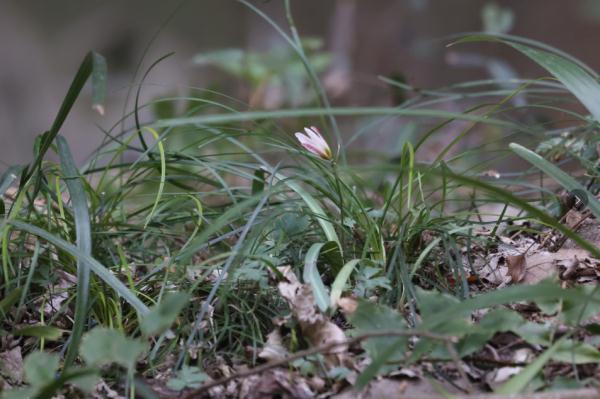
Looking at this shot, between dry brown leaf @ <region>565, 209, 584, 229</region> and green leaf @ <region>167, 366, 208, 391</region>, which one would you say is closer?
green leaf @ <region>167, 366, 208, 391</region>

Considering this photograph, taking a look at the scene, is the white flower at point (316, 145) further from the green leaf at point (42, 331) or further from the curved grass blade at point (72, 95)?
the green leaf at point (42, 331)

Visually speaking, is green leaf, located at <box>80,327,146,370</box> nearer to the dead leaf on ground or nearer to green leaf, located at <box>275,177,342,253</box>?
the dead leaf on ground

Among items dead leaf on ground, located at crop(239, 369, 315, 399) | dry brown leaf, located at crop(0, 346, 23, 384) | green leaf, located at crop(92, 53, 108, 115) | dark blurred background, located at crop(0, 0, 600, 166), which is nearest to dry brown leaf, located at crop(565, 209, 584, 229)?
dead leaf on ground, located at crop(239, 369, 315, 399)

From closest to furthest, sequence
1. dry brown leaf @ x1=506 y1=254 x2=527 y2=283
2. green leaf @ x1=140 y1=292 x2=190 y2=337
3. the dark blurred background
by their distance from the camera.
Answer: green leaf @ x1=140 y1=292 x2=190 y2=337
dry brown leaf @ x1=506 y1=254 x2=527 y2=283
the dark blurred background

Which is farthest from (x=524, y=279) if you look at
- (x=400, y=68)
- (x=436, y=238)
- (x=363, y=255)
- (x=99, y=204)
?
(x=400, y=68)

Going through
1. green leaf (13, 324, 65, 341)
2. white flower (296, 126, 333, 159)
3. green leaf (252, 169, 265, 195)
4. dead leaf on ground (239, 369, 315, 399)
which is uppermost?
white flower (296, 126, 333, 159)

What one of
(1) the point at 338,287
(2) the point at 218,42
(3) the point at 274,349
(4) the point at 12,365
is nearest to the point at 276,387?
(3) the point at 274,349

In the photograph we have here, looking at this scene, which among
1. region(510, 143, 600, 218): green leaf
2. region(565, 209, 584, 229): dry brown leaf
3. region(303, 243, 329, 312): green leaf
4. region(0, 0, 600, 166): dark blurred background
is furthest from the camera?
region(0, 0, 600, 166): dark blurred background
